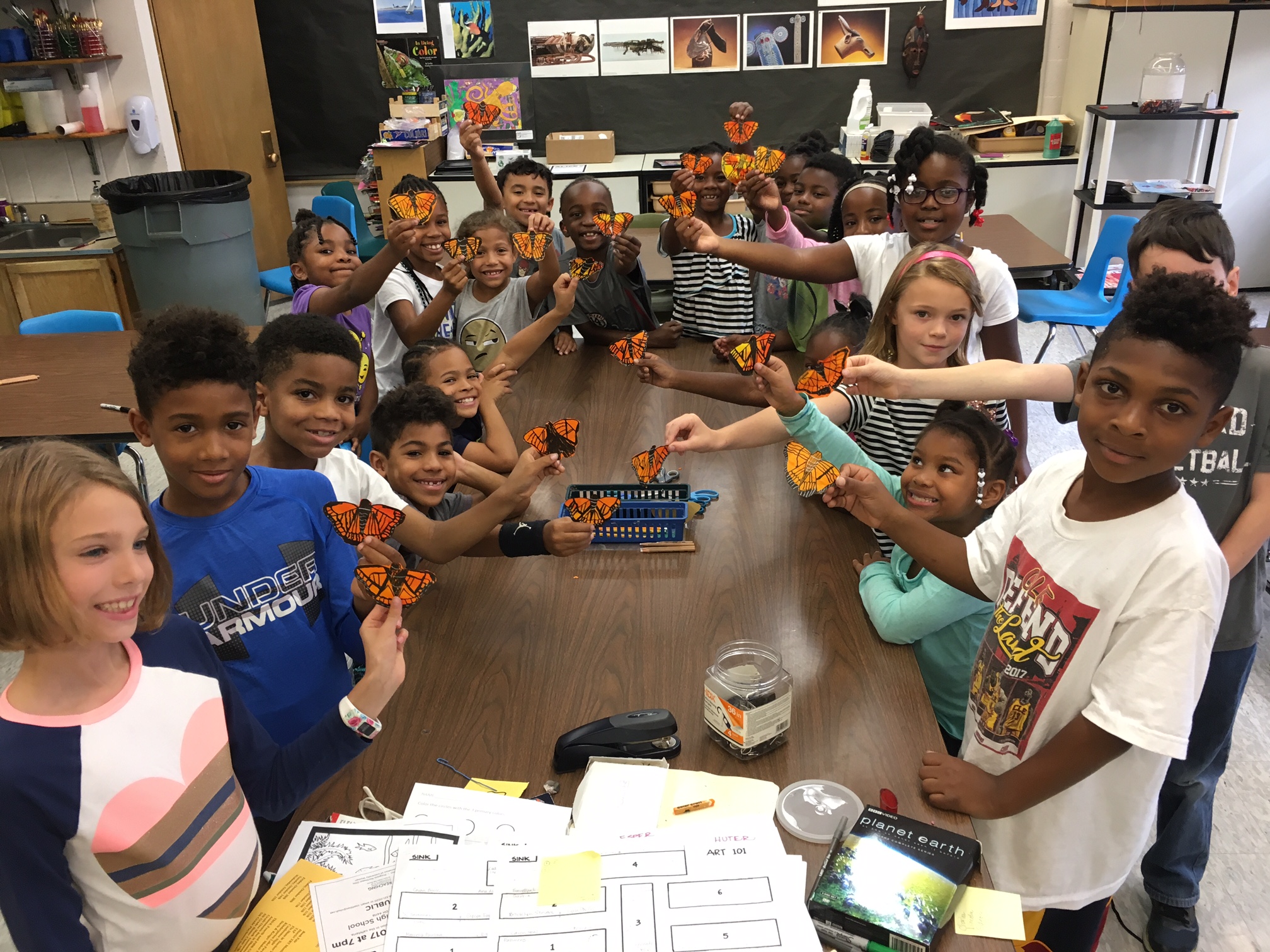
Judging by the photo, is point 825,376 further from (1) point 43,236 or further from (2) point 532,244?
(1) point 43,236

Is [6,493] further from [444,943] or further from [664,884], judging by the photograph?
[664,884]

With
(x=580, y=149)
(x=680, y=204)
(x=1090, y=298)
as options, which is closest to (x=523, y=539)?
(x=680, y=204)

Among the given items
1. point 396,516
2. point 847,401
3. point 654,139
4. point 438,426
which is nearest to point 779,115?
point 654,139

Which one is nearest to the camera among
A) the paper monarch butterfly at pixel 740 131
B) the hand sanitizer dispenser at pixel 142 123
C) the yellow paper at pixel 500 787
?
the yellow paper at pixel 500 787

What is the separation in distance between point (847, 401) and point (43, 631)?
1803 millimetres

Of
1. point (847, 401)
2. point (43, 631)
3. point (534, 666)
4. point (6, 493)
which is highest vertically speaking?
point (6, 493)

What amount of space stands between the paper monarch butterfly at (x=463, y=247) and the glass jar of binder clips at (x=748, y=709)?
1.90m

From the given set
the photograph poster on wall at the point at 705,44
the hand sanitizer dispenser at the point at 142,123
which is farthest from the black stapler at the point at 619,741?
the photograph poster on wall at the point at 705,44

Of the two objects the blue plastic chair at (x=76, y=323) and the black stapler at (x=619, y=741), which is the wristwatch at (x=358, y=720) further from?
the blue plastic chair at (x=76, y=323)

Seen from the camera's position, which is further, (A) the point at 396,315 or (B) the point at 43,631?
(A) the point at 396,315

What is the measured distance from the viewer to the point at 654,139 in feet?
22.9

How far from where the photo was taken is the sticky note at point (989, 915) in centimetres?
114

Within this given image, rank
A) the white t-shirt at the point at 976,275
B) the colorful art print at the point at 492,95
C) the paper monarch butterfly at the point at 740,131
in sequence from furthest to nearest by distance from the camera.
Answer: the colorful art print at the point at 492,95 < the paper monarch butterfly at the point at 740,131 < the white t-shirt at the point at 976,275

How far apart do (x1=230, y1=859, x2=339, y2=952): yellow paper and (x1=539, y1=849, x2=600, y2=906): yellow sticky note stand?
11.5 inches
